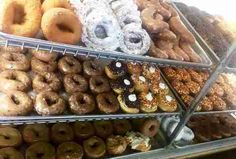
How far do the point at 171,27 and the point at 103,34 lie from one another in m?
0.72

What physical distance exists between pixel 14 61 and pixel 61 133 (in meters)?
0.59

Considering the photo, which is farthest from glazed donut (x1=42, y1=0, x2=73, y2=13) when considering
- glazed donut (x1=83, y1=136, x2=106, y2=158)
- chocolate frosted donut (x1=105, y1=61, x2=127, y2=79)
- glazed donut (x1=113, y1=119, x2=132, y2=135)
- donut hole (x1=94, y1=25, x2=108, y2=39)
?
glazed donut (x1=113, y1=119, x2=132, y2=135)

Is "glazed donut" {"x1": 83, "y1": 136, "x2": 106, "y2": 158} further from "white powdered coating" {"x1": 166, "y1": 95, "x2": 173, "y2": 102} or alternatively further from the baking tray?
the baking tray

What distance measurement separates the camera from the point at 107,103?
2088mm

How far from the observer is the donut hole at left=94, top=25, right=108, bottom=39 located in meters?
1.86

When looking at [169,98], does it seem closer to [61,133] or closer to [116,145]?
[116,145]

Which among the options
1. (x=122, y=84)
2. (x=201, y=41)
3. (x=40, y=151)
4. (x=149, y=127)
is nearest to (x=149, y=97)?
(x=122, y=84)

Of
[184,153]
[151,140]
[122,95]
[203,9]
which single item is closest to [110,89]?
[122,95]

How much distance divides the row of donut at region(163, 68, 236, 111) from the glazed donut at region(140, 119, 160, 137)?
0.29 metres

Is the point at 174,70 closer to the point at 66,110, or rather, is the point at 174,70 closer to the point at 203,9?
the point at 203,9

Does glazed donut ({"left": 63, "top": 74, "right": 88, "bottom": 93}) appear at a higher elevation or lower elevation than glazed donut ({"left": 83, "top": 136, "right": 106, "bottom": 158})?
higher

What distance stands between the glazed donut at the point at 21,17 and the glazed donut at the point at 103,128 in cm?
100

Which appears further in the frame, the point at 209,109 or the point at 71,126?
the point at 209,109

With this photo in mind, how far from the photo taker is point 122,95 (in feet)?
7.27
